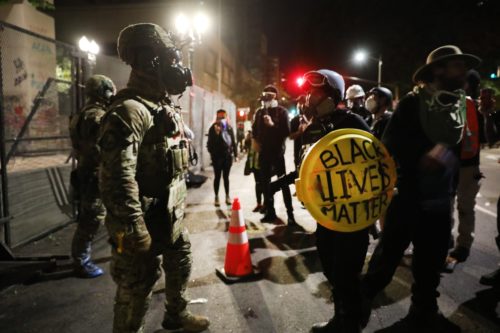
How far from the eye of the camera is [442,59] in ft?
9.54

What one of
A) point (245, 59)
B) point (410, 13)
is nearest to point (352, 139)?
point (410, 13)

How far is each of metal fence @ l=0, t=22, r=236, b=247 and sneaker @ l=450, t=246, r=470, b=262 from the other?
573 cm

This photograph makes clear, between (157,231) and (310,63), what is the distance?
6896 centimetres

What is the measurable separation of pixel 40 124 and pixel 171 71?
9899 millimetres

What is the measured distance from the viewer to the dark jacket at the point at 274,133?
21.9ft

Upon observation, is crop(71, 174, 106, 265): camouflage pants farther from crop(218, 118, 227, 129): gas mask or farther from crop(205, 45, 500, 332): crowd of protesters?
crop(218, 118, 227, 129): gas mask

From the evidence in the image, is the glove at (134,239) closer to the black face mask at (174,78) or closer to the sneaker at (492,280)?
the black face mask at (174,78)

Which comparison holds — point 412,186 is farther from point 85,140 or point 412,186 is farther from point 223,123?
point 223,123

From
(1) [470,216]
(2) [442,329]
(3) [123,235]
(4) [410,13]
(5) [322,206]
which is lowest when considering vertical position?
(2) [442,329]

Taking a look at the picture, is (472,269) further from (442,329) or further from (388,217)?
(388,217)

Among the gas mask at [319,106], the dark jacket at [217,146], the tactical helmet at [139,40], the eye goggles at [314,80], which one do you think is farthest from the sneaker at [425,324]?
the dark jacket at [217,146]

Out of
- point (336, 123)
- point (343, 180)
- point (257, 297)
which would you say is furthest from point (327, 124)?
point (257, 297)

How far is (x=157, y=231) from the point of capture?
272 cm

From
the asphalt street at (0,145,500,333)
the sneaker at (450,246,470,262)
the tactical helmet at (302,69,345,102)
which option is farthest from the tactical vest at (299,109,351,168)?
the sneaker at (450,246,470,262)
